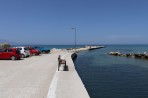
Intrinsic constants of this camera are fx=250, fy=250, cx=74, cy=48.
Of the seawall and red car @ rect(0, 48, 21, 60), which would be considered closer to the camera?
the seawall

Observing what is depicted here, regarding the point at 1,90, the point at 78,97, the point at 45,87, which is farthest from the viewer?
the point at 45,87

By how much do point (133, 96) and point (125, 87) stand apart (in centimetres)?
279

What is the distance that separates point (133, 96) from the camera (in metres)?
16.2

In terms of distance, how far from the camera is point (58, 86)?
41.6 feet

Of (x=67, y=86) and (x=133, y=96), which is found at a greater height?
(x=67, y=86)

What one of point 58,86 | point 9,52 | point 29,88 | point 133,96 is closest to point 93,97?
point 133,96

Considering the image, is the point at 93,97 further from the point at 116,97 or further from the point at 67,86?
the point at 67,86

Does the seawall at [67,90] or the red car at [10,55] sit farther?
the red car at [10,55]

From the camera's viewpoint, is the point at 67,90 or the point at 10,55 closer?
the point at 67,90

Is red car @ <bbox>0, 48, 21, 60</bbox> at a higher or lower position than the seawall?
higher

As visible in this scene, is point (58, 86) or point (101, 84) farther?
point (101, 84)

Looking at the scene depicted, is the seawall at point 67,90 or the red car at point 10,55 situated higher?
the red car at point 10,55

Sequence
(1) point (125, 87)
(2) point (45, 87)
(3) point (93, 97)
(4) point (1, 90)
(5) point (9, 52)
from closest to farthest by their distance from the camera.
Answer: (4) point (1, 90), (2) point (45, 87), (3) point (93, 97), (1) point (125, 87), (5) point (9, 52)

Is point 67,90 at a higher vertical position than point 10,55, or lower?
lower
